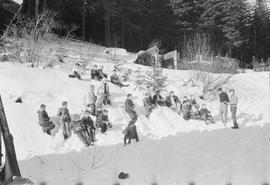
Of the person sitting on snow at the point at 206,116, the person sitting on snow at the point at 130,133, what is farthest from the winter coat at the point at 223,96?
the person sitting on snow at the point at 130,133

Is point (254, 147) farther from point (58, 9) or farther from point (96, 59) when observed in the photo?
point (58, 9)

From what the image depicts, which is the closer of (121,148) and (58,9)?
(121,148)

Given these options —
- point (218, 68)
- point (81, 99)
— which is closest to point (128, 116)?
point (81, 99)

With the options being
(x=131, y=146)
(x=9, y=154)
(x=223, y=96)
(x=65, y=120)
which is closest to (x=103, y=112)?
(x=65, y=120)

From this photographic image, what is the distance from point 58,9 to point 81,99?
2083cm

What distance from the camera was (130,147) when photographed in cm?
1394

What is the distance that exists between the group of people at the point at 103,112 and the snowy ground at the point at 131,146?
309 millimetres

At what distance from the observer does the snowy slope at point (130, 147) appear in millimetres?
11430

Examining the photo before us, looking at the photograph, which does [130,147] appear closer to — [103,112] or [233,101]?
[103,112]

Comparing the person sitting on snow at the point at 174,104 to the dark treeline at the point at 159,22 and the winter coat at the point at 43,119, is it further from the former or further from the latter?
the dark treeline at the point at 159,22

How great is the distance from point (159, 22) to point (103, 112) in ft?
92.9

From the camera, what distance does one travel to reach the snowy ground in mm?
11367

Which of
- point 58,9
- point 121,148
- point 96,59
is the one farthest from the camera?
point 58,9

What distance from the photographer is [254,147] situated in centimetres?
1402
